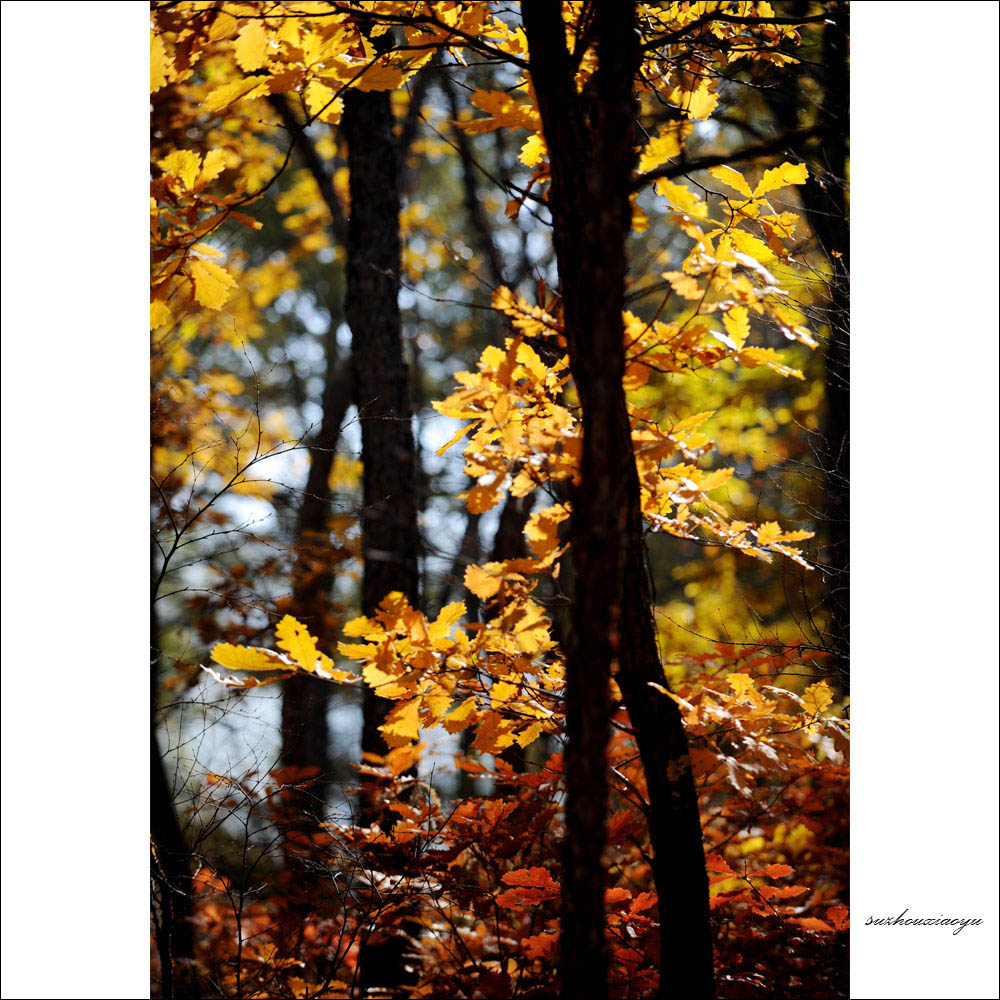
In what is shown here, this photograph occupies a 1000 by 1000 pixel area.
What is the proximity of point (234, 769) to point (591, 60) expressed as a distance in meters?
1.91


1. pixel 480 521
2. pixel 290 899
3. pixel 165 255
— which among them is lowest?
pixel 290 899

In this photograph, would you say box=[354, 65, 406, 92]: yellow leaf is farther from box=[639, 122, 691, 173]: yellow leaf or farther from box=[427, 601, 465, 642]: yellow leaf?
box=[427, 601, 465, 642]: yellow leaf

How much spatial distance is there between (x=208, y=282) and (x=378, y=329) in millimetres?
1654

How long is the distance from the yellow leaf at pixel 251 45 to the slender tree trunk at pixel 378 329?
5.79 feet

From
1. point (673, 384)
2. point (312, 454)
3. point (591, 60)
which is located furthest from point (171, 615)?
point (591, 60)

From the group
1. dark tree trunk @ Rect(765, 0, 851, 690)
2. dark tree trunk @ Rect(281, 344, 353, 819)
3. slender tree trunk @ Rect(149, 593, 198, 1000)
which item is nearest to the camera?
slender tree trunk @ Rect(149, 593, 198, 1000)

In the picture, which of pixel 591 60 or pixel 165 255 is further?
pixel 591 60

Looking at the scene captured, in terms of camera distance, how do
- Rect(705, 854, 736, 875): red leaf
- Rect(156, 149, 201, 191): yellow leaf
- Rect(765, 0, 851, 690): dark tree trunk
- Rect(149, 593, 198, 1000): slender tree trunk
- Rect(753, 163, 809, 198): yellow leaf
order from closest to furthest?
Rect(753, 163, 809, 198): yellow leaf
Rect(156, 149, 201, 191): yellow leaf
Rect(705, 854, 736, 875): red leaf
Rect(149, 593, 198, 1000): slender tree trunk
Rect(765, 0, 851, 690): dark tree trunk

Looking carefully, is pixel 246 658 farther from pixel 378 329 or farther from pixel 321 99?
pixel 378 329

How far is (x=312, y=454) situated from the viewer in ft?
16.5

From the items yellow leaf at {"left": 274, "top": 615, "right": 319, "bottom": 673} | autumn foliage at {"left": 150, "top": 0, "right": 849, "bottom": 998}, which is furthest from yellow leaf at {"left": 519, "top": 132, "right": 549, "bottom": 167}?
yellow leaf at {"left": 274, "top": 615, "right": 319, "bottom": 673}

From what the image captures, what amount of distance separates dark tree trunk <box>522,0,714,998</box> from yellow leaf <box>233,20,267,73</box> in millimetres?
444

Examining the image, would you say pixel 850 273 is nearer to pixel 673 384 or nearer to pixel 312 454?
pixel 673 384

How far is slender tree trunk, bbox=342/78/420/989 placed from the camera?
119 inches
